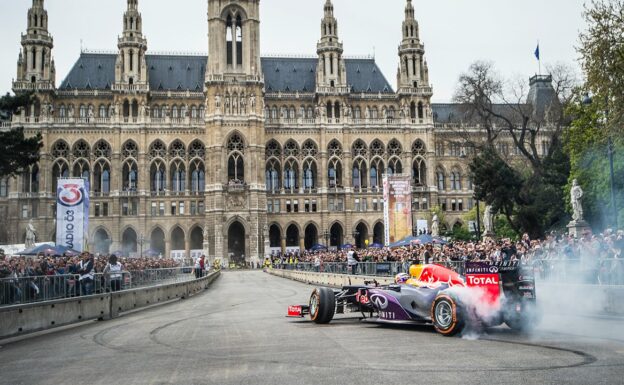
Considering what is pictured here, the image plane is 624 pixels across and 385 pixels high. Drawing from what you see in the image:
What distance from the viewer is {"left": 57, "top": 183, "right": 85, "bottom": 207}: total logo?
4053 cm

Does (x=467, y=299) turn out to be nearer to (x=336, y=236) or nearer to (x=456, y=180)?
(x=336, y=236)

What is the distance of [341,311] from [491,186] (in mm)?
34587

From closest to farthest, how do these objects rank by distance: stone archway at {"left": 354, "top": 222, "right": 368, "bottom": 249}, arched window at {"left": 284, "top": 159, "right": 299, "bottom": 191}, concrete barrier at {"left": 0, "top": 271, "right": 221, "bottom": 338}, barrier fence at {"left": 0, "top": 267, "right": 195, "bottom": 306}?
concrete barrier at {"left": 0, "top": 271, "right": 221, "bottom": 338} < barrier fence at {"left": 0, "top": 267, "right": 195, "bottom": 306} < arched window at {"left": 284, "top": 159, "right": 299, "bottom": 191} < stone archway at {"left": 354, "top": 222, "right": 368, "bottom": 249}

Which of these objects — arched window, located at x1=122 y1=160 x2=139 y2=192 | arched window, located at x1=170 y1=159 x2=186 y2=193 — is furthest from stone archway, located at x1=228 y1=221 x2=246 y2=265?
arched window, located at x1=122 y1=160 x2=139 y2=192

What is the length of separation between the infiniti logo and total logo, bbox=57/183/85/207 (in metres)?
29.4

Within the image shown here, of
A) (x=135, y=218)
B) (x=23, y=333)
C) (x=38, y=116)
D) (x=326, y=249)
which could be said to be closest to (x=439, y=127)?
(x=326, y=249)

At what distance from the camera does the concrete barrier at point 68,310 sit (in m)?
16.1

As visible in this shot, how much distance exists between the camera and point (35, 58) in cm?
8562

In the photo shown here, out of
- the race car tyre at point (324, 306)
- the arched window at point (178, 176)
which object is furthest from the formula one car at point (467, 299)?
the arched window at point (178, 176)

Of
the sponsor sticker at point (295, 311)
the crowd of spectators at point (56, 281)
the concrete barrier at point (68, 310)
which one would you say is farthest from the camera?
the sponsor sticker at point (295, 311)

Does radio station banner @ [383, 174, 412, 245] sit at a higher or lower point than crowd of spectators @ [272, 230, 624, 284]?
higher

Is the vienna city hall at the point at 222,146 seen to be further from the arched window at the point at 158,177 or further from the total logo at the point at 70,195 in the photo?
the total logo at the point at 70,195

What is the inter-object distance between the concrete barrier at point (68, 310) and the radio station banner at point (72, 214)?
14.4m

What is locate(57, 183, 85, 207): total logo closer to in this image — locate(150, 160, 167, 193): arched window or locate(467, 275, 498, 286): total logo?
locate(467, 275, 498, 286): total logo
